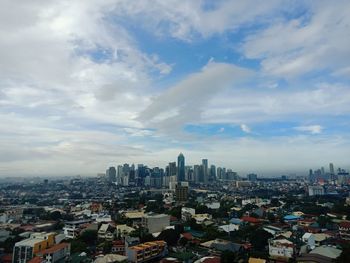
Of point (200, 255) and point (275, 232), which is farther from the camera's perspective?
point (275, 232)

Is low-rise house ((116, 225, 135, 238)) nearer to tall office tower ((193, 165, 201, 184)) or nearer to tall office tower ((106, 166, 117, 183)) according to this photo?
tall office tower ((193, 165, 201, 184))

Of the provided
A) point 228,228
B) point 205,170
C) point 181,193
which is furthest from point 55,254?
point 205,170

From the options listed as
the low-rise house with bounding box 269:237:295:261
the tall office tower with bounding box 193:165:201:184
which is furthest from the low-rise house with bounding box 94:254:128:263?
the tall office tower with bounding box 193:165:201:184

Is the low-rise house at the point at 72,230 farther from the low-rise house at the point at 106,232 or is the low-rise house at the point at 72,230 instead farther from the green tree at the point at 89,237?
the green tree at the point at 89,237

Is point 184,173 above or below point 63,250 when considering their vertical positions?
above

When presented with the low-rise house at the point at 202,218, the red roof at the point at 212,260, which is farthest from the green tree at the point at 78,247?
the low-rise house at the point at 202,218

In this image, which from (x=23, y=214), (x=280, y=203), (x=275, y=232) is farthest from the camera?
(x=280, y=203)

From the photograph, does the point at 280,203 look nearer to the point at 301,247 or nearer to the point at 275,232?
the point at 275,232

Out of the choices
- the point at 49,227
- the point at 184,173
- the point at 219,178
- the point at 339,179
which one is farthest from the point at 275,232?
the point at 219,178

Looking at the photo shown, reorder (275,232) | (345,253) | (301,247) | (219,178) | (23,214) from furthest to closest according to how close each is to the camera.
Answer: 1. (219,178)
2. (23,214)
3. (275,232)
4. (301,247)
5. (345,253)
